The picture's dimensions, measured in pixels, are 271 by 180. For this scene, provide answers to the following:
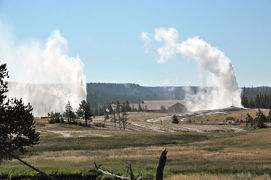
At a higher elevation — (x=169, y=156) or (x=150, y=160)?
(x=150, y=160)

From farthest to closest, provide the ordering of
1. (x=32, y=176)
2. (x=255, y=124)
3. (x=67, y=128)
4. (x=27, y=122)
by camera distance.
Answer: (x=255, y=124) → (x=67, y=128) → (x=27, y=122) → (x=32, y=176)

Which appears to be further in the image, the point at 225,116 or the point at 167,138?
the point at 225,116

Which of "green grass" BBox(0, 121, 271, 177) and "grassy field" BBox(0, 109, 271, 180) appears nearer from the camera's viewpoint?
"grassy field" BBox(0, 109, 271, 180)

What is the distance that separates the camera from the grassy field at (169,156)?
97.9 ft

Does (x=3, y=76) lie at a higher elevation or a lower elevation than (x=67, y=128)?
higher

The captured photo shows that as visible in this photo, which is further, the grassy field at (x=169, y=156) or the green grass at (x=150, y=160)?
the green grass at (x=150, y=160)

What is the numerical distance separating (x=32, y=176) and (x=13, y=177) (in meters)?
1.81

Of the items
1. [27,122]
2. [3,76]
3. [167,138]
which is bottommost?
[167,138]

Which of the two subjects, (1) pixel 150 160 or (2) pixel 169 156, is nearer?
(1) pixel 150 160

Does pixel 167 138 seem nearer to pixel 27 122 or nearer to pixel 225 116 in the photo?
pixel 27 122

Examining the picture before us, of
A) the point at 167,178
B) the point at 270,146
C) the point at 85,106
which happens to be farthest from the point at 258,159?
the point at 85,106

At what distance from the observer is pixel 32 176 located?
26781mm

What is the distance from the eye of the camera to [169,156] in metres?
48.1

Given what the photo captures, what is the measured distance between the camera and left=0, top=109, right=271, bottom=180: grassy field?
97.9 feet
